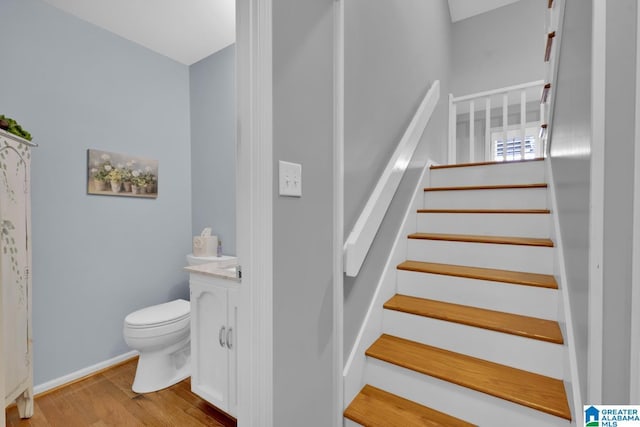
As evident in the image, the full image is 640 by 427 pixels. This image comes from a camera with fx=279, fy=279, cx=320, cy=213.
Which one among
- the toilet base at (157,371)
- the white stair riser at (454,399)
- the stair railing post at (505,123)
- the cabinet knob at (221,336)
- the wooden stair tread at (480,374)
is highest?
the stair railing post at (505,123)

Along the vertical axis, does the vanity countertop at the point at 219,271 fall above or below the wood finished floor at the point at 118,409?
above

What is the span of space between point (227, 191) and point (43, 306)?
1.53m

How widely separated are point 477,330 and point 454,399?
0.31m

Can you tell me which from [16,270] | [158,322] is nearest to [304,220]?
[158,322]

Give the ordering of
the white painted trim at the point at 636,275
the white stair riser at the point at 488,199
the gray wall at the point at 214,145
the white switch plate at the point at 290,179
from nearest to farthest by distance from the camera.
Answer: the white painted trim at the point at 636,275 < the white switch plate at the point at 290,179 < the white stair riser at the point at 488,199 < the gray wall at the point at 214,145

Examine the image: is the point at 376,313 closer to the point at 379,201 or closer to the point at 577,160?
the point at 379,201

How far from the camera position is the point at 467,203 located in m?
2.00

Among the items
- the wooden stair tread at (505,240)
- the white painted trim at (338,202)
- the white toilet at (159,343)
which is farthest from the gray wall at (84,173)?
the wooden stair tread at (505,240)

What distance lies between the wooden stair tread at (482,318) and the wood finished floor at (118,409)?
1.24 m

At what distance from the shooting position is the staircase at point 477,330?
1.08m

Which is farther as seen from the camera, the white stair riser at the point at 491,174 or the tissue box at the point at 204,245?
the tissue box at the point at 204,245

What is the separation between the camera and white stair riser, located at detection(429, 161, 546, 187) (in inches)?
78.6

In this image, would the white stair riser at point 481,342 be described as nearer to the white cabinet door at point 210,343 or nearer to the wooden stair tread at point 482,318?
the wooden stair tread at point 482,318

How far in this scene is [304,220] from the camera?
3.22 feet
